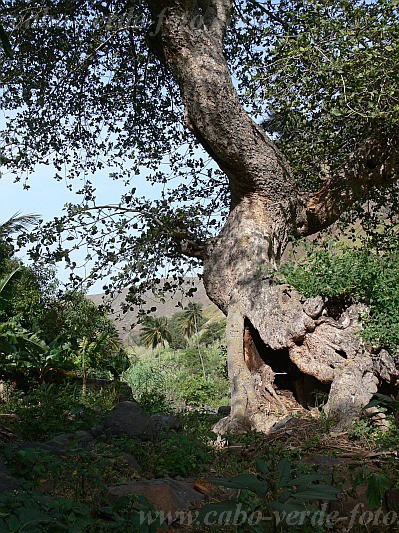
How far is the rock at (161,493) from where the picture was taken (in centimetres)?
422

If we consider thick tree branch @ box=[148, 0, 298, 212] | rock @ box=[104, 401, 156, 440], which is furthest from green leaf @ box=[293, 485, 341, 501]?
thick tree branch @ box=[148, 0, 298, 212]

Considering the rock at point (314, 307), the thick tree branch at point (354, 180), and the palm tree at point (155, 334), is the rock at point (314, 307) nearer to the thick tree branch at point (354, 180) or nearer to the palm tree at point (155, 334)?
the thick tree branch at point (354, 180)

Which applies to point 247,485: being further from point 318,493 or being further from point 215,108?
point 215,108

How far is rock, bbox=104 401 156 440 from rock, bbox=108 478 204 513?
9.23 feet

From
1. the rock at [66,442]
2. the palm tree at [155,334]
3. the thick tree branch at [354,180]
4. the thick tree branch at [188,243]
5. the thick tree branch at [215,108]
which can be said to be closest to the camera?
the rock at [66,442]

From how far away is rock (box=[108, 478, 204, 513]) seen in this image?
13.8ft

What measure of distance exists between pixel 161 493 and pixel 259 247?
6.16 meters

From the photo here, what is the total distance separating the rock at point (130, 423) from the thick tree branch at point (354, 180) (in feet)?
18.5

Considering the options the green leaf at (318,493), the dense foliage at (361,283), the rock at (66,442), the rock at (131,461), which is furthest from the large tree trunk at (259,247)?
the green leaf at (318,493)

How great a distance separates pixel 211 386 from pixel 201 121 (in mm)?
11905

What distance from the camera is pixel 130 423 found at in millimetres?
7574

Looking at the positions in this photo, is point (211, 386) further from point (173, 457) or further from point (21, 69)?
point (173, 457)

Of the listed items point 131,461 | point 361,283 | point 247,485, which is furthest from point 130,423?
point 247,485

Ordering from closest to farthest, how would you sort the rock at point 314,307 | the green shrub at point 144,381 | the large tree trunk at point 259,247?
the large tree trunk at point 259,247
the rock at point 314,307
the green shrub at point 144,381
